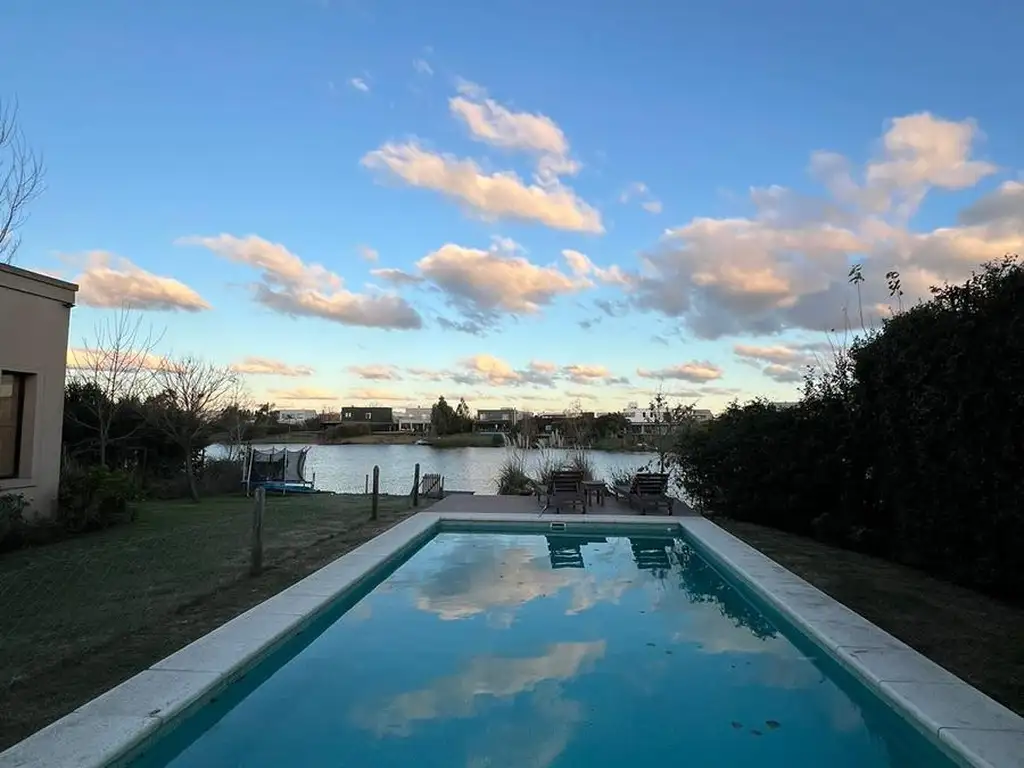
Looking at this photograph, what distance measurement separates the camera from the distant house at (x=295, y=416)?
2851 centimetres

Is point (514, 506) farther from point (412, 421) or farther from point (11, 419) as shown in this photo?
point (412, 421)

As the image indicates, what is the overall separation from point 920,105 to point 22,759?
10.1 m

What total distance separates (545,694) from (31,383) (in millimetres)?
7730

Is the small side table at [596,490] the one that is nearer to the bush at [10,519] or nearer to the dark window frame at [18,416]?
the bush at [10,519]

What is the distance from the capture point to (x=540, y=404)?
69.1 feet

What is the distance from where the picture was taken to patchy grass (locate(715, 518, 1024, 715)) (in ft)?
13.1

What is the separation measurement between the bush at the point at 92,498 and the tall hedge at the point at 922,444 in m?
8.82

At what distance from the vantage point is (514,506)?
11.9m

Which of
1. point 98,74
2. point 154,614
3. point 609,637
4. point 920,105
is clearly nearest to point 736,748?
point 609,637

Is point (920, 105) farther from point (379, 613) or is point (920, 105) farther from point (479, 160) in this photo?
point (379, 613)

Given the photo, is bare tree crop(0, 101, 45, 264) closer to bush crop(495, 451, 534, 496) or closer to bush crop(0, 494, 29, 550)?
bush crop(0, 494, 29, 550)

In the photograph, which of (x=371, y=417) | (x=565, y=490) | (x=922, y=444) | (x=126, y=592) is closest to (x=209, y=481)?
(x=565, y=490)

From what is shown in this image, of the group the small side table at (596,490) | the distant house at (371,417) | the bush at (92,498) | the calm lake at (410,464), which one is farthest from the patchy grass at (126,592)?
the distant house at (371,417)

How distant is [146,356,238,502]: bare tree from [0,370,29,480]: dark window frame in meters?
5.71
